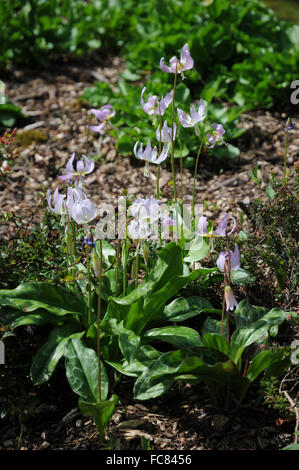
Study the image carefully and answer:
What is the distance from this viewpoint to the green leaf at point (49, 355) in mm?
2209

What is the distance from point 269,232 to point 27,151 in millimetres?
2077

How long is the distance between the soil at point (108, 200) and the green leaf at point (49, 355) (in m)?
0.10

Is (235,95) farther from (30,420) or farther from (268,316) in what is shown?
(30,420)

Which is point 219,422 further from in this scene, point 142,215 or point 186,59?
point 186,59

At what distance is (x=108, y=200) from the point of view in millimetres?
3566

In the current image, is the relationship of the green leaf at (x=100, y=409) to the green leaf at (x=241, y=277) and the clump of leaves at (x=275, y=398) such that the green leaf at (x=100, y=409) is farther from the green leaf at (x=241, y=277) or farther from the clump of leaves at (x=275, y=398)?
the green leaf at (x=241, y=277)

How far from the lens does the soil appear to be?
217 centimetres

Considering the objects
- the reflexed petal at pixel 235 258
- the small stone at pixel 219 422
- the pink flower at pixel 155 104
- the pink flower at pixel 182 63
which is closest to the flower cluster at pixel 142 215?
the reflexed petal at pixel 235 258

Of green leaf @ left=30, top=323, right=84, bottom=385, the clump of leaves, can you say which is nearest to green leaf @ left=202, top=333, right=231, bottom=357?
the clump of leaves

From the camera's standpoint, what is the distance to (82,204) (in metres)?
2.05

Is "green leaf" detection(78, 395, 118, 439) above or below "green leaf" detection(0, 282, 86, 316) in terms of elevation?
below

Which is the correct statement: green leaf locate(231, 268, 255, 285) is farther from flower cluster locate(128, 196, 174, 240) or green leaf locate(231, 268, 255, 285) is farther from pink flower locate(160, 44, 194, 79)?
pink flower locate(160, 44, 194, 79)

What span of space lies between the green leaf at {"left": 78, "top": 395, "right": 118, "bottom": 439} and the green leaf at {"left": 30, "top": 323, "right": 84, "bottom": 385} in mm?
256
